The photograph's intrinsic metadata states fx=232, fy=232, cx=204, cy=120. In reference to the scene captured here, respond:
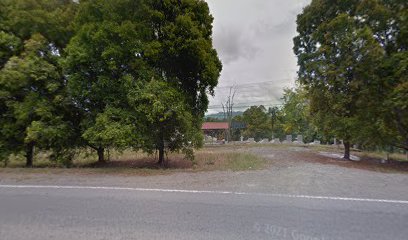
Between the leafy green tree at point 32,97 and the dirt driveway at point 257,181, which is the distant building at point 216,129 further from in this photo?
the dirt driveway at point 257,181

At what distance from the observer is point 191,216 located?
4.46 m

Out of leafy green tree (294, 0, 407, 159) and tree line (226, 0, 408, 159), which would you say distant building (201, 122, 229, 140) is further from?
leafy green tree (294, 0, 407, 159)

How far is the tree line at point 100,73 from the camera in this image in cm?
934

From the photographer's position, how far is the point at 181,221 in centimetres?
422

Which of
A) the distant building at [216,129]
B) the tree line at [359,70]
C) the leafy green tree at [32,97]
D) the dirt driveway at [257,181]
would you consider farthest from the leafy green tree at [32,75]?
the distant building at [216,129]

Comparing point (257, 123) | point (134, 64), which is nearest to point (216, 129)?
point (257, 123)

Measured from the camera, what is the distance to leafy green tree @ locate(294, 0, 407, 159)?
37.7 feet

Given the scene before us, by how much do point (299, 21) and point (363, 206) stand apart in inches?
576

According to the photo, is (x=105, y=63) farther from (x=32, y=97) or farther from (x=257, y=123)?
(x=257, y=123)

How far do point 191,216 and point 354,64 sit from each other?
39.3 feet

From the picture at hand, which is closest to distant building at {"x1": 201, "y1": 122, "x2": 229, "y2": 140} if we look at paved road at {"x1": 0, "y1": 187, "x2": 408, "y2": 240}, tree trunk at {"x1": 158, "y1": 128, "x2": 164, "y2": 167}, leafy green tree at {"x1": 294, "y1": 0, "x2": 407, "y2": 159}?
leafy green tree at {"x1": 294, "y1": 0, "x2": 407, "y2": 159}

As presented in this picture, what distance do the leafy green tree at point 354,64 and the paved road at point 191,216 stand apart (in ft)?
27.6

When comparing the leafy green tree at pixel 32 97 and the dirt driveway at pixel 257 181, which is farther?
the leafy green tree at pixel 32 97

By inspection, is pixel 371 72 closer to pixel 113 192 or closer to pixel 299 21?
pixel 299 21
